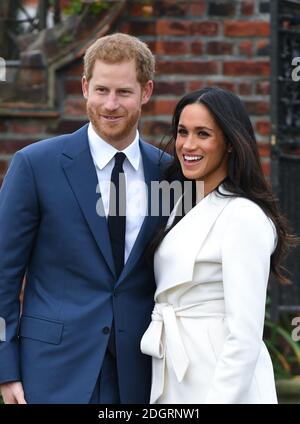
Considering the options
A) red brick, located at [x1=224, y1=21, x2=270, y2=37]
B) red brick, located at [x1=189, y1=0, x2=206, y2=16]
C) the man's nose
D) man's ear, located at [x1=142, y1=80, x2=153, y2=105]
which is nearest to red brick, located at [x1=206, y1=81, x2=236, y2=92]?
red brick, located at [x1=224, y1=21, x2=270, y2=37]

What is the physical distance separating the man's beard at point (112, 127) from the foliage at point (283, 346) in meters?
2.53

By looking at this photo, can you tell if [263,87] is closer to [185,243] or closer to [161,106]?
[161,106]

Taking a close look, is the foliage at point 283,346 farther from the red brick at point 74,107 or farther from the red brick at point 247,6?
the red brick at point 247,6

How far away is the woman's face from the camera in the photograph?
4090 millimetres

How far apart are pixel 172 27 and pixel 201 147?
2.28m

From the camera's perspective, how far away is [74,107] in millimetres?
6301

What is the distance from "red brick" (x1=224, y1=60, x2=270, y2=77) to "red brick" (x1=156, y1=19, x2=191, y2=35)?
28 centimetres

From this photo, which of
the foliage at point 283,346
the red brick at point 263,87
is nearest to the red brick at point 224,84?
the red brick at point 263,87

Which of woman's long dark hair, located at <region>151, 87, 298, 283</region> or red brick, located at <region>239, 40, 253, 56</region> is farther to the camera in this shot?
red brick, located at <region>239, 40, 253, 56</region>

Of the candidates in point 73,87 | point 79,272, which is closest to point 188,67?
point 73,87

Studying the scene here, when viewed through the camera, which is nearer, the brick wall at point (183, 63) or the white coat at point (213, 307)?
the white coat at point (213, 307)

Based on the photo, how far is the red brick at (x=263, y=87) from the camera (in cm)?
635

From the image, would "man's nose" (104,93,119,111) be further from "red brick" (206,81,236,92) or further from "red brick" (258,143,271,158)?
"red brick" (258,143,271,158)

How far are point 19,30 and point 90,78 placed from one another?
8.77 feet
